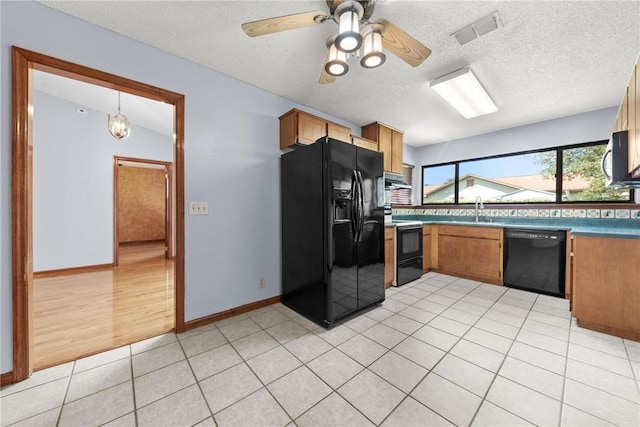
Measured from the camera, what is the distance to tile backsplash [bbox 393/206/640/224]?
9.62 ft

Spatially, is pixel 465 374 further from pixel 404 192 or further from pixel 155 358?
pixel 404 192

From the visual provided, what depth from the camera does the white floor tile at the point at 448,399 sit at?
1.24 m

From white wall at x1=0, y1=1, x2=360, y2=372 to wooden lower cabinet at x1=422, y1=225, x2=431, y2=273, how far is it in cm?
253

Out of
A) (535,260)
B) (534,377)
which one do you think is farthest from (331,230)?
(535,260)

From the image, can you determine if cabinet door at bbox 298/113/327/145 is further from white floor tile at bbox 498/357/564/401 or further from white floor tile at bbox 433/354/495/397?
white floor tile at bbox 498/357/564/401

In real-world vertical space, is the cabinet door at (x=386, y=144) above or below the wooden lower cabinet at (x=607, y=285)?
above

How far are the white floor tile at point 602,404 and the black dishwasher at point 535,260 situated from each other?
2.06 metres

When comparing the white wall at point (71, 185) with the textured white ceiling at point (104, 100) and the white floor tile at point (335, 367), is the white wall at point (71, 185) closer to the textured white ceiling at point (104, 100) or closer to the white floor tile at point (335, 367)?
the textured white ceiling at point (104, 100)

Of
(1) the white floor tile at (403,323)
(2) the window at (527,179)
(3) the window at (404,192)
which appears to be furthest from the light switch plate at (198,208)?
(2) the window at (527,179)

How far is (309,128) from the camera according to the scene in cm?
273

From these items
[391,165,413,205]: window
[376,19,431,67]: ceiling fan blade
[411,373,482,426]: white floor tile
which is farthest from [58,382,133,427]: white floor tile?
[391,165,413,205]: window

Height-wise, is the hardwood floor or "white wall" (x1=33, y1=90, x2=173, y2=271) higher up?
"white wall" (x1=33, y1=90, x2=173, y2=271)

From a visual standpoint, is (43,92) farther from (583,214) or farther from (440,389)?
(583,214)

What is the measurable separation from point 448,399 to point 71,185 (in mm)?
5775
